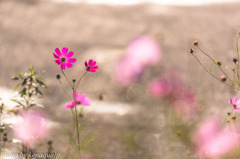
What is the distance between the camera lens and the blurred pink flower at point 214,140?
1013 millimetres

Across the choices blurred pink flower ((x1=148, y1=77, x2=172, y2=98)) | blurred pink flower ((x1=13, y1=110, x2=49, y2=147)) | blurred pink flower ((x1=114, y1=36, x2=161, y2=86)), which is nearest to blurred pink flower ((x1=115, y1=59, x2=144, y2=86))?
blurred pink flower ((x1=114, y1=36, x2=161, y2=86))

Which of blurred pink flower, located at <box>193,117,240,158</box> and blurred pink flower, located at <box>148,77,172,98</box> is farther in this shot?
blurred pink flower, located at <box>148,77,172,98</box>

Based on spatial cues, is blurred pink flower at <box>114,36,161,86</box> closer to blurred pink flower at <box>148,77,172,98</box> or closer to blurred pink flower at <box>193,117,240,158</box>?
blurred pink flower at <box>148,77,172,98</box>

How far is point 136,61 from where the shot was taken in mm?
1638

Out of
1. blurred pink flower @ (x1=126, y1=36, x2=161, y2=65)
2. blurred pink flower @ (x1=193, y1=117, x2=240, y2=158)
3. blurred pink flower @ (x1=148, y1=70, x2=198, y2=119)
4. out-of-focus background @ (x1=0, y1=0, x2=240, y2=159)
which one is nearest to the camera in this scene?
blurred pink flower @ (x1=193, y1=117, x2=240, y2=158)

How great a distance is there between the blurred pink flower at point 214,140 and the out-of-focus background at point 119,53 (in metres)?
0.09

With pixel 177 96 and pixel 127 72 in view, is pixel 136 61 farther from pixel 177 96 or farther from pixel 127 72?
pixel 177 96

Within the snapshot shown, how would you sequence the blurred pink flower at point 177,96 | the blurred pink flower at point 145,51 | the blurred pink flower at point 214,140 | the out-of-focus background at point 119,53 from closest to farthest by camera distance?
1. the blurred pink flower at point 214,140
2. the blurred pink flower at point 177,96
3. the out-of-focus background at point 119,53
4. the blurred pink flower at point 145,51

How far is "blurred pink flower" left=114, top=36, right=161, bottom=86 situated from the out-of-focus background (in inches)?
0.9

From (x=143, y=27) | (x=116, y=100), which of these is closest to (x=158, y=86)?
(x=116, y=100)

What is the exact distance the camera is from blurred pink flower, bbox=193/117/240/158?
3.32ft

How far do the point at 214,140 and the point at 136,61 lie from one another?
65cm

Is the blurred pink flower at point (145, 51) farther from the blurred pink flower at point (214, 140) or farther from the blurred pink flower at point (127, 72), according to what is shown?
the blurred pink flower at point (214, 140)

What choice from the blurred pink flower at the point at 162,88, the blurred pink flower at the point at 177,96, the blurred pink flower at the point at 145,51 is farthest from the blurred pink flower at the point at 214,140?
the blurred pink flower at the point at 145,51
